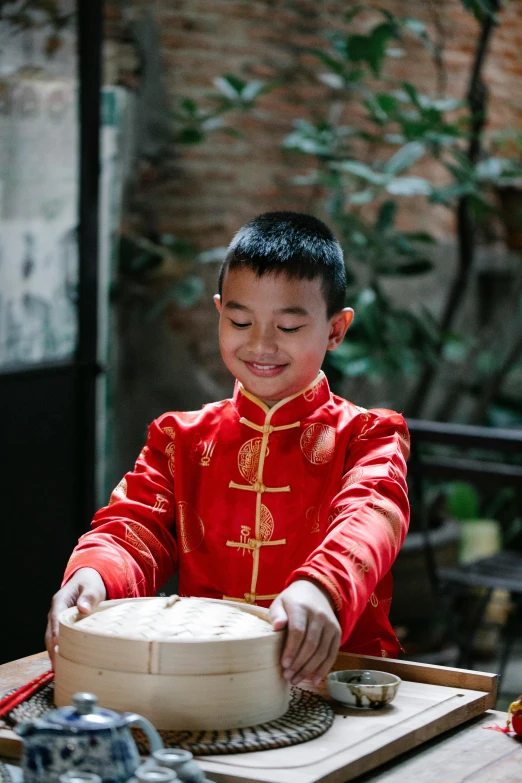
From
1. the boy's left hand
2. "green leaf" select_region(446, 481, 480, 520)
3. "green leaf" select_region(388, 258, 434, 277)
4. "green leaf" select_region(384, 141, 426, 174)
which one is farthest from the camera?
"green leaf" select_region(446, 481, 480, 520)

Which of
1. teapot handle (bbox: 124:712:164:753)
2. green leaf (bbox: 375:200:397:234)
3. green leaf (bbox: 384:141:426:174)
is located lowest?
teapot handle (bbox: 124:712:164:753)

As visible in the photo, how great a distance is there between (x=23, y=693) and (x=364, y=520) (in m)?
0.47

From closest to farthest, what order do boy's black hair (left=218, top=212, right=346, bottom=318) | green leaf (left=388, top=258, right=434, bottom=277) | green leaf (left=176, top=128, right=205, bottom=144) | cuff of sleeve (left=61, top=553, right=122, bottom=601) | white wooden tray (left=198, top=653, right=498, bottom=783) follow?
1. white wooden tray (left=198, top=653, right=498, bottom=783)
2. cuff of sleeve (left=61, top=553, right=122, bottom=601)
3. boy's black hair (left=218, top=212, right=346, bottom=318)
4. green leaf (left=388, top=258, right=434, bottom=277)
5. green leaf (left=176, top=128, right=205, bottom=144)

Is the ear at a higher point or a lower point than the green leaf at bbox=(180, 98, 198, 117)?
lower

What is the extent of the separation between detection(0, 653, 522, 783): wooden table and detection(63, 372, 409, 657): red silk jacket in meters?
0.27

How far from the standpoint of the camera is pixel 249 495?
5.59ft

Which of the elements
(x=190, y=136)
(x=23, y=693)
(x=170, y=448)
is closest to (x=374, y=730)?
(x=23, y=693)

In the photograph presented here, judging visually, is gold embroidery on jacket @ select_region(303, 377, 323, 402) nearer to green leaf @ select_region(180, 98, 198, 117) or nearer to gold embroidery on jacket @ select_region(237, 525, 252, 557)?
gold embroidery on jacket @ select_region(237, 525, 252, 557)

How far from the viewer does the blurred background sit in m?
3.44

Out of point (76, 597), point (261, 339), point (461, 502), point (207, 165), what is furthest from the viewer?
point (461, 502)

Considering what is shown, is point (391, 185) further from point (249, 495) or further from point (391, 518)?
point (391, 518)

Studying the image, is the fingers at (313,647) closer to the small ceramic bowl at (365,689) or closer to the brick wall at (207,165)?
the small ceramic bowl at (365,689)

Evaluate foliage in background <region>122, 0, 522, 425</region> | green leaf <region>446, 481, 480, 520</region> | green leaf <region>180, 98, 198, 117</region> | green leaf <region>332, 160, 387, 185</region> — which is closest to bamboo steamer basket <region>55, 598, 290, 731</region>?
foliage in background <region>122, 0, 522, 425</region>

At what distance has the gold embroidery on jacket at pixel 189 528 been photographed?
1.72m
